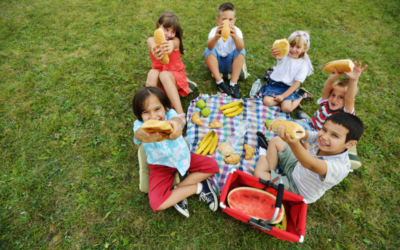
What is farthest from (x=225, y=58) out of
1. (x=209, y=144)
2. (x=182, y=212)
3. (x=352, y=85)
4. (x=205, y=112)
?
(x=182, y=212)

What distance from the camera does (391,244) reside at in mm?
2744

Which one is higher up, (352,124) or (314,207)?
(352,124)

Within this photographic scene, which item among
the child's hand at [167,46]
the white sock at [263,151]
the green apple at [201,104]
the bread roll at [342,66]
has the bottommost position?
the white sock at [263,151]

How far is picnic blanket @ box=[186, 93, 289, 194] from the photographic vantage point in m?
3.35

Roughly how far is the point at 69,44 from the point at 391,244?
8.71 meters

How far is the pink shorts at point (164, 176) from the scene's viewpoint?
107 inches

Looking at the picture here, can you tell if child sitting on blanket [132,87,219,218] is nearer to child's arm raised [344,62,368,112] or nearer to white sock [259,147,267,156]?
white sock [259,147,267,156]

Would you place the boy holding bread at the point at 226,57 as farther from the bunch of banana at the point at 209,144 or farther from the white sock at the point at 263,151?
the white sock at the point at 263,151

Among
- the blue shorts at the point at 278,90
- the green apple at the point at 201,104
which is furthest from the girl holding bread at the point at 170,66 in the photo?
the blue shorts at the point at 278,90

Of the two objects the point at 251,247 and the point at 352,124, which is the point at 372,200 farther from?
the point at 251,247

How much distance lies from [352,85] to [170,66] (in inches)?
132

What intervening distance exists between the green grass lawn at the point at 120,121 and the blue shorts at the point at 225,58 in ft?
1.67

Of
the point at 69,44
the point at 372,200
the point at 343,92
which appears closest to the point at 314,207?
→ the point at 372,200

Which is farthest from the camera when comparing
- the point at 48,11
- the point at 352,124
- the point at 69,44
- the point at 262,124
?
the point at 48,11
